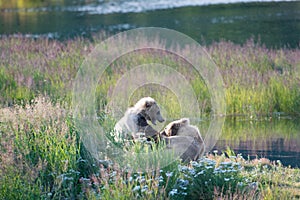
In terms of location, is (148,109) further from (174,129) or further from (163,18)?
(163,18)

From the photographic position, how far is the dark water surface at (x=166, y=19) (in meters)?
31.1

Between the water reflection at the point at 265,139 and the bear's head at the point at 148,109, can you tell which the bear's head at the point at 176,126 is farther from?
the water reflection at the point at 265,139

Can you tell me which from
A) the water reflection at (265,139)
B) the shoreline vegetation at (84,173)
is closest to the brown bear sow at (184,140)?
the shoreline vegetation at (84,173)

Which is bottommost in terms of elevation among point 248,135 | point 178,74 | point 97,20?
point 248,135

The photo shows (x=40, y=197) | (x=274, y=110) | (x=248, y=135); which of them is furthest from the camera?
(x=274, y=110)

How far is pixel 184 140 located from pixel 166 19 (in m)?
24.9

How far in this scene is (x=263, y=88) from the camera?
16234 mm

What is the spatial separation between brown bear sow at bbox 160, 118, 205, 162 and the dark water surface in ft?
62.1

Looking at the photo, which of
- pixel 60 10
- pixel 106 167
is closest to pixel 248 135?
pixel 106 167

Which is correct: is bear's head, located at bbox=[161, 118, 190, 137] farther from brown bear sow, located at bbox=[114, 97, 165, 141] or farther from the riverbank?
the riverbank

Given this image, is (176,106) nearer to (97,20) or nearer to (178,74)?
(178,74)

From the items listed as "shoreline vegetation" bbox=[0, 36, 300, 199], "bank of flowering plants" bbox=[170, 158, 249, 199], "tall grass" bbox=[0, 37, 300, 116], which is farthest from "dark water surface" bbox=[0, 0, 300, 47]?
"bank of flowering plants" bbox=[170, 158, 249, 199]

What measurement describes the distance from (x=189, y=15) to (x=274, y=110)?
68.5 ft

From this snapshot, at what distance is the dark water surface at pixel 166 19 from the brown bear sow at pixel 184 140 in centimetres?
1891
